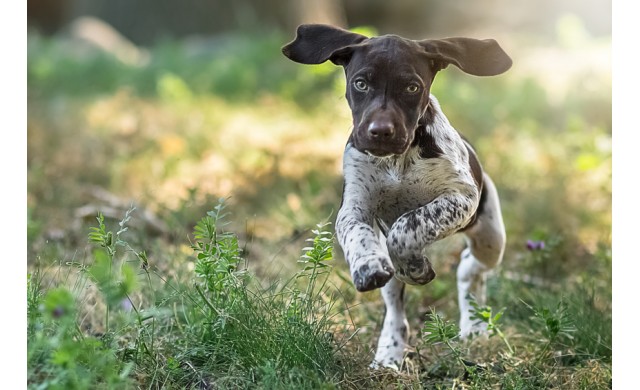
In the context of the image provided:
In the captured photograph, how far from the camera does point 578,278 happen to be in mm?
5340

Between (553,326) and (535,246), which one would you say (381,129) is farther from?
(535,246)

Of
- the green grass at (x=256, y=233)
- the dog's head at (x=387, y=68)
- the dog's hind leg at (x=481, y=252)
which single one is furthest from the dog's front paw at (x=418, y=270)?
the dog's hind leg at (x=481, y=252)

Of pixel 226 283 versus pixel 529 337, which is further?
pixel 529 337

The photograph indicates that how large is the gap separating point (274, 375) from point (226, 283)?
0.48 m

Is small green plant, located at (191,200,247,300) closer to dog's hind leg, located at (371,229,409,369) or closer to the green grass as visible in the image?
the green grass

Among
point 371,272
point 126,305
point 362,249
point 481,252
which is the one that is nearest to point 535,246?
point 481,252

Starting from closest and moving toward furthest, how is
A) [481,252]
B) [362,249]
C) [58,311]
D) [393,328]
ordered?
[58,311]
[362,249]
[393,328]
[481,252]

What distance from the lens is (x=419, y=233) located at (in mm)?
3236

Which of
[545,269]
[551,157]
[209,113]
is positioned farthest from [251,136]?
[545,269]

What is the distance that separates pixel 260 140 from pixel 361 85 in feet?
13.5

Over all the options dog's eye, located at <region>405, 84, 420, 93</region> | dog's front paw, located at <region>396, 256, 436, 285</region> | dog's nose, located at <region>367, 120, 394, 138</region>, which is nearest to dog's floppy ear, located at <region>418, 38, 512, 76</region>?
dog's eye, located at <region>405, 84, 420, 93</region>

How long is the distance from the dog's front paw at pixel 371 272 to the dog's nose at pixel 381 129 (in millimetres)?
423

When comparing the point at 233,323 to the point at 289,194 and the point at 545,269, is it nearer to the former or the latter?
the point at 545,269

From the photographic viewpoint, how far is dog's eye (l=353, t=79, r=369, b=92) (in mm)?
3213
